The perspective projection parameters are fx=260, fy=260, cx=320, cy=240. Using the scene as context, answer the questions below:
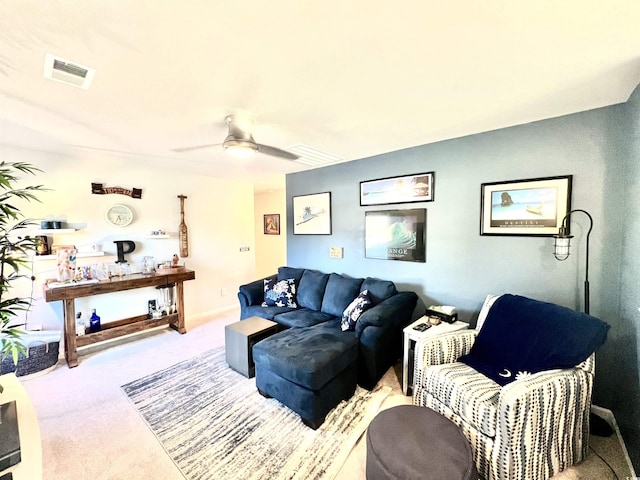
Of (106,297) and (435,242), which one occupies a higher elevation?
(435,242)

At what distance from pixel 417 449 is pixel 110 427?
85.4 inches

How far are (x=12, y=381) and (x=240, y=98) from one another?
92.7 inches

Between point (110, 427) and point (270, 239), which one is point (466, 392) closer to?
point (110, 427)

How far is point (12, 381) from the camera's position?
1670 millimetres

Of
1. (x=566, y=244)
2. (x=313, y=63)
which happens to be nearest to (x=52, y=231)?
(x=313, y=63)

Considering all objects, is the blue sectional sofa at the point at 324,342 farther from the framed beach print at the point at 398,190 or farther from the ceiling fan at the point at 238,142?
the ceiling fan at the point at 238,142

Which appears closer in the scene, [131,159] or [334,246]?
[131,159]

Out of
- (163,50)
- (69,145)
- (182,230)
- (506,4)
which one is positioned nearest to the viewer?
(506,4)

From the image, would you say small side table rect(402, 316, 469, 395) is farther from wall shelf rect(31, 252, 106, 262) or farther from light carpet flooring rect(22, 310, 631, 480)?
wall shelf rect(31, 252, 106, 262)

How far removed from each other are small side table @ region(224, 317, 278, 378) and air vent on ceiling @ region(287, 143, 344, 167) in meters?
1.86

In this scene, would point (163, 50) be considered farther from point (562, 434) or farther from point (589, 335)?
point (562, 434)

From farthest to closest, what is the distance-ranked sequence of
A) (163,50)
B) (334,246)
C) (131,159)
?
1. (334,246)
2. (131,159)
3. (163,50)

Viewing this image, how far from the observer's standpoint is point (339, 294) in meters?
3.09

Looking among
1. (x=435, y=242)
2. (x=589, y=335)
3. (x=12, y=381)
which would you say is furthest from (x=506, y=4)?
(x=12, y=381)
